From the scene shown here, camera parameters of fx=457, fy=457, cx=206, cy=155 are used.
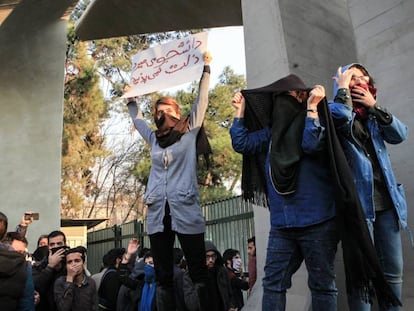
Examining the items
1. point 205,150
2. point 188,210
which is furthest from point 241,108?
point 188,210

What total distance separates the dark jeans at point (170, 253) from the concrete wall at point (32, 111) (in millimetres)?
8614

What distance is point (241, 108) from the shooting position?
9.91ft

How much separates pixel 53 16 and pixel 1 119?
3.02 meters

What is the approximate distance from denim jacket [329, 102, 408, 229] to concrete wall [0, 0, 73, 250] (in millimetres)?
9727

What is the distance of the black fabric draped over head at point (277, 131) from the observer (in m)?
2.60

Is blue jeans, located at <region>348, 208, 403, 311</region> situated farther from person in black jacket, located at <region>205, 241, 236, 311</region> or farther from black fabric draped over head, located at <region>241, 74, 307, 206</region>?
person in black jacket, located at <region>205, 241, 236, 311</region>

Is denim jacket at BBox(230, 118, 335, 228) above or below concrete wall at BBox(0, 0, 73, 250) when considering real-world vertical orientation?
below

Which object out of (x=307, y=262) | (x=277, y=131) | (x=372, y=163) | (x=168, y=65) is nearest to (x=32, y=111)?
(x=168, y=65)

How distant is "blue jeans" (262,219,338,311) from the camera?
2.52m

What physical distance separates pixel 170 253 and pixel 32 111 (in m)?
9.60

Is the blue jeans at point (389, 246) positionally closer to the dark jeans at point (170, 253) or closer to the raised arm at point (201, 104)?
the dark jeans at point (170, 253)

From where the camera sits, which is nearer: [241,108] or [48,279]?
[241,108]

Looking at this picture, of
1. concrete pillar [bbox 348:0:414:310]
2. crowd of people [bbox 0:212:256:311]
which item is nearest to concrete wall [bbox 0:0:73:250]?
crowd of people [bbox 0:212:256:311]

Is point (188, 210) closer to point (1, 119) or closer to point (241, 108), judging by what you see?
point (241, 108)
